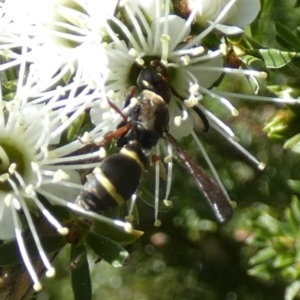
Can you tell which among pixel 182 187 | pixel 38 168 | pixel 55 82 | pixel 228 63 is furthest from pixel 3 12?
pixel 182 187

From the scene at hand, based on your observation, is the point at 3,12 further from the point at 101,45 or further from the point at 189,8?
the point at 189,8

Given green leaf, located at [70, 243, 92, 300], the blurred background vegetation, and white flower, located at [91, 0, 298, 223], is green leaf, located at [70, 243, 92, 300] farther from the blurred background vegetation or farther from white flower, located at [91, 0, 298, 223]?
the blurred background vegetation

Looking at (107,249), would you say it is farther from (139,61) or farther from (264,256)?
(264,256)

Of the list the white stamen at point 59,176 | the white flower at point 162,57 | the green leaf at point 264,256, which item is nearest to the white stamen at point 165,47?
the white flower at point 162,57

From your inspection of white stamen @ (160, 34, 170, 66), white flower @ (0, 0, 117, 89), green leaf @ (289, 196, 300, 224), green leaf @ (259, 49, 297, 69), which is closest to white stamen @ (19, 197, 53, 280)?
white flower @ (0, 0, 117, 89)

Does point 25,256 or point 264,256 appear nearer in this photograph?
point 25,256

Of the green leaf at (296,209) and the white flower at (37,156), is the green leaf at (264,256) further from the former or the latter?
the white flower at (37,156)

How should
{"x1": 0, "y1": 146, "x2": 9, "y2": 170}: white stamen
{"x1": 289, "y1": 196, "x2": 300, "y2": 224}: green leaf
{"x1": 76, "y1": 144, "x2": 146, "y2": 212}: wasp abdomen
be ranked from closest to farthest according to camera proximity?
{"x1": 76, "y1": 144, "x2": 146, "y2": 212}: wasp abdomen
{"x1": 0, "y1": 146, "x2": 9, "y2": 170}: white stamen
{"x1": 289, "y1": 196, "x2": 300, "y2": 224}: green leaf

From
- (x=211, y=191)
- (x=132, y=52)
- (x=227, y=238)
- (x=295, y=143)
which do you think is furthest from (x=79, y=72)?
(x=227, y=238)
